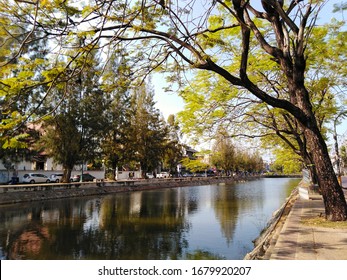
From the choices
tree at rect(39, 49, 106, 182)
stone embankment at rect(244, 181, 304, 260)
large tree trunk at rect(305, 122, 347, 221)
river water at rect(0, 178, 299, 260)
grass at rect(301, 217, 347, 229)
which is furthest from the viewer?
tree at rect(39, 49, 106, 182)

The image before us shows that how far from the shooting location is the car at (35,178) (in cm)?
3534

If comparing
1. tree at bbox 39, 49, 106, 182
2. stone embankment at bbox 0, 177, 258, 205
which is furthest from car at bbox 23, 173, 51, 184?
stone embankment at bbox 0, 177, 258, 205

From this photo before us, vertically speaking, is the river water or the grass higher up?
the grass

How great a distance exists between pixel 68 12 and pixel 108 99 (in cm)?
2876

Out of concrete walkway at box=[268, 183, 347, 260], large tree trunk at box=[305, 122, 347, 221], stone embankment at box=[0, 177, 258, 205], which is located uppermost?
large tree trunk at box=[305, 122, 347, 221]

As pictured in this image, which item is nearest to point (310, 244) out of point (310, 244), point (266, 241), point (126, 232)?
point (310, 244)

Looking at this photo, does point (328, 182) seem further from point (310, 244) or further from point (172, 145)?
point (172, 145)

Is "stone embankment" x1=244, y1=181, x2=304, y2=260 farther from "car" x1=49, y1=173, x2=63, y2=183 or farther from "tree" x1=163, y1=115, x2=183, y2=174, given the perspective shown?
"tree" x1=163, y1=115, x2=183, y2=174

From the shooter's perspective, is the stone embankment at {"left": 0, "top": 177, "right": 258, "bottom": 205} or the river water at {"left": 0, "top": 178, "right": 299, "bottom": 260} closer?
the river water at {"left": 0, "top": 178, "right": 299, "bottom": 260}

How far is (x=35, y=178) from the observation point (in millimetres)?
36500

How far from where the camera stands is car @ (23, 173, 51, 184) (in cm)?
3534

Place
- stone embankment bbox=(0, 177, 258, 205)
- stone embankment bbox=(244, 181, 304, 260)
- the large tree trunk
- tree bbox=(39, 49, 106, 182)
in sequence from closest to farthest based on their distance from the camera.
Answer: stone embankment bbox=(244, 181, 304, 260)
the large tree trunk
stone embankment bbox=(0, 177, 258, 205)
tree bbox=(39, 49, 106, 182)

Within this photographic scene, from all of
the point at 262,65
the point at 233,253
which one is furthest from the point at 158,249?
the point at 262,65

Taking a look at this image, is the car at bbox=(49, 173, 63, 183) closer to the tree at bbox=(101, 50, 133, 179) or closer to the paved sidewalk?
the tree at bbox=(101, 50, 133, 179)
